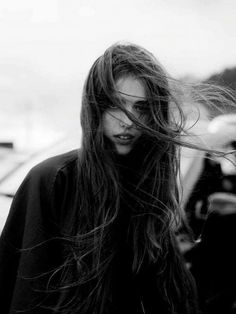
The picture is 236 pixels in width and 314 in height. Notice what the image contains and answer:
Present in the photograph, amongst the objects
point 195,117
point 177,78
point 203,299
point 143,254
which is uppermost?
point 177,78

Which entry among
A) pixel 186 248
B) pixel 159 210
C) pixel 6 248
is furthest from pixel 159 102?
pixel 186 248

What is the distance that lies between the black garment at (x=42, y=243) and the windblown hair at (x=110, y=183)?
4 cm

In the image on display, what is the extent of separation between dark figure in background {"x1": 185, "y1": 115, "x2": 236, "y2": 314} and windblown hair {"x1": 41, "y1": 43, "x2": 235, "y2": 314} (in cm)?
75

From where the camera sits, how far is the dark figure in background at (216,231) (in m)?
2.77

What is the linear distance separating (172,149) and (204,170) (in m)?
0.88

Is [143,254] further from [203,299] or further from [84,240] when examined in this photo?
[203,299]

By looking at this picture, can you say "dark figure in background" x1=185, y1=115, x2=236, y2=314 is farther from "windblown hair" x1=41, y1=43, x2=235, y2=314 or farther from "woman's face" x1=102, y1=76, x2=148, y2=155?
"woman's face" x1=102, y1=76, x2=148, y2=155

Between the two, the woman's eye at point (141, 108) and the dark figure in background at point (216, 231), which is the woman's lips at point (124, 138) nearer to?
the woman's eye at point (141, 108)

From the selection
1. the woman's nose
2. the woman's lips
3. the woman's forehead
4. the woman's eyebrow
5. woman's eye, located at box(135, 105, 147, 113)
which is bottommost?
the woman's lips

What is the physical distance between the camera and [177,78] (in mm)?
2074

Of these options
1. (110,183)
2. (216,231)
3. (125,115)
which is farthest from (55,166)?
(216,231)

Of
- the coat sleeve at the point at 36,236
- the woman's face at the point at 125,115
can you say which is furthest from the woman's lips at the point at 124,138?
the coat sleeve at the point at 36,236

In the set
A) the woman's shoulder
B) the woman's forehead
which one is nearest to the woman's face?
the woman's forehead

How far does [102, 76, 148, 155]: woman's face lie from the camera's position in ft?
6.04
